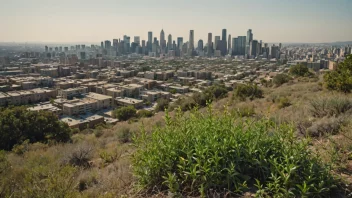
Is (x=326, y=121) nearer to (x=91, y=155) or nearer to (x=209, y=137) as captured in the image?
(x=209, y=137)

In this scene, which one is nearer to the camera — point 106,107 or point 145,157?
point 145,157

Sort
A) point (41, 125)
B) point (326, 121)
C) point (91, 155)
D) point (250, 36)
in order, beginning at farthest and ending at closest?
point (250, 36), point (41, 125), point (91, 155), point (326, 121)

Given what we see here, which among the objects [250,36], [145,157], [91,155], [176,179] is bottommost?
[91,155]

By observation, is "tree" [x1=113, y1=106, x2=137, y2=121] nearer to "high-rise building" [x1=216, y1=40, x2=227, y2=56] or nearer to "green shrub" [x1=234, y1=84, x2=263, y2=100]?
"green shrub" [x1=234, y1=84, x2=263, y2=100]

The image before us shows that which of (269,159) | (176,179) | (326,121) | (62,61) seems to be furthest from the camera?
(62,61)

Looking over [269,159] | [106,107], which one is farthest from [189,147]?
[106,107]

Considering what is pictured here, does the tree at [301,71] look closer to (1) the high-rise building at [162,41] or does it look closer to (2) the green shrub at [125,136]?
(2) the green shrub at [125,136]

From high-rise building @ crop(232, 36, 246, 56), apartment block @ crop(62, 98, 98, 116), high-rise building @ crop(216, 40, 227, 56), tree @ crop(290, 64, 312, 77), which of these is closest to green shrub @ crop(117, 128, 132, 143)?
tree @ crop(290, 64, 312, 77)
